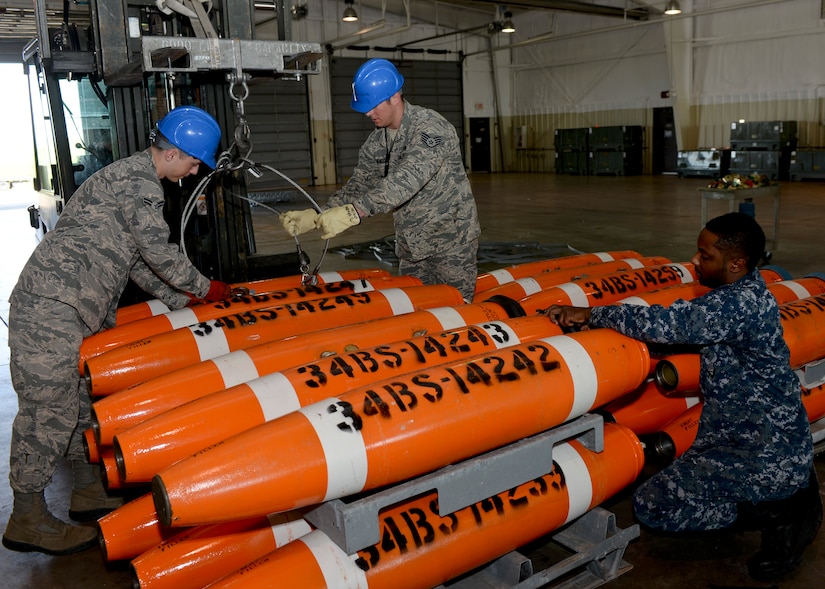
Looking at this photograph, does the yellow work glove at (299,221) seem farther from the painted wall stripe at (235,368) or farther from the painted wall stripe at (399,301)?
the painted wall stripe at (235,368)

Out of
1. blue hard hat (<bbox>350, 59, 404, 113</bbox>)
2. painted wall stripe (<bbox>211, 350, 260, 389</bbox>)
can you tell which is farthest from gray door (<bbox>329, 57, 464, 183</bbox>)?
painted wall stripe (<bbox>211, 350, 260, 389</bbox>)

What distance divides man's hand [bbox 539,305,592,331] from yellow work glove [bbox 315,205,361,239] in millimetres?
1147

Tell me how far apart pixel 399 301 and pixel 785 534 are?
87.2 inches

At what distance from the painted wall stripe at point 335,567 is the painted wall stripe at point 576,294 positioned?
8.35ft

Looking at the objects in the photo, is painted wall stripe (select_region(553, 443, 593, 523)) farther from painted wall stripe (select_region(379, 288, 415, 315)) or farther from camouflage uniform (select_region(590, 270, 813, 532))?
painted wall stripe (select_region(379, 288, 415, 315))

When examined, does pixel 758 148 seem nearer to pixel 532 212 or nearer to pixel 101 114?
pixel 532 212

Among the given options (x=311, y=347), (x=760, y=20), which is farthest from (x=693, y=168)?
(x=311, y=347)

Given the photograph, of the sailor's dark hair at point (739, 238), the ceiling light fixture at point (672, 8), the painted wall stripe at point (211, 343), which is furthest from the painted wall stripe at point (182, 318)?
the ceiling light fixture at point (672, 8)

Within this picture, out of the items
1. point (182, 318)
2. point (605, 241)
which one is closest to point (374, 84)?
point (182, 318)

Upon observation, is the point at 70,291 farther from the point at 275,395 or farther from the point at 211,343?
the point at 275,395

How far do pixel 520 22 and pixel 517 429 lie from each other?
90.0 feet

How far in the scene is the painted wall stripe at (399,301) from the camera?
405cm

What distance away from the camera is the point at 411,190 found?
13.3 feet

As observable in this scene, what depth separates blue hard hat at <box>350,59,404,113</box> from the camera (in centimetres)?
402
